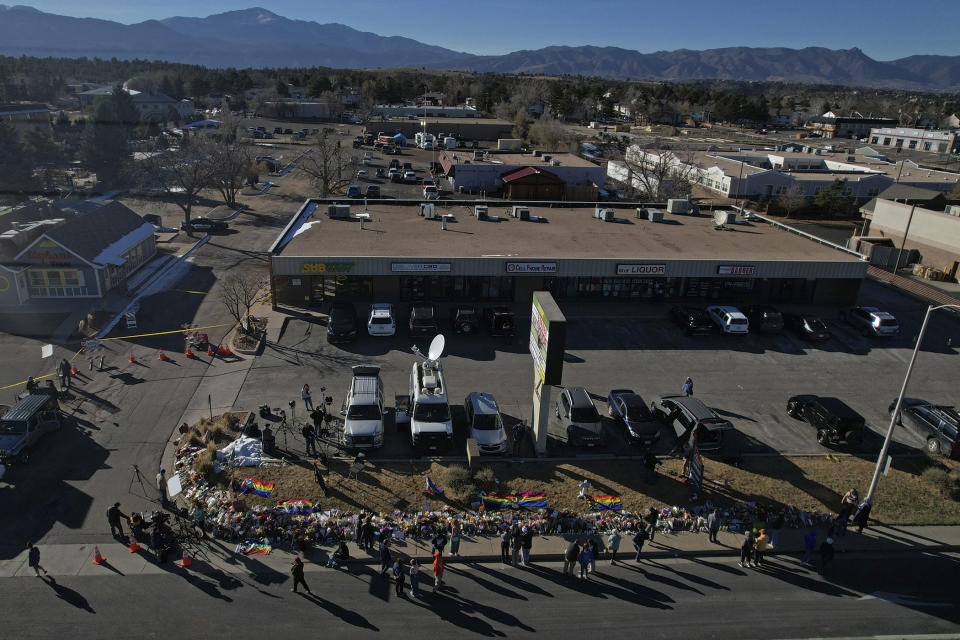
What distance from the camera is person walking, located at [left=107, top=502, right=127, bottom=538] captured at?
16016 millimetres

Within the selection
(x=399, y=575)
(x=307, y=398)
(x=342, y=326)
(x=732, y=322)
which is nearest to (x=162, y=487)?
(x=307, y=398)

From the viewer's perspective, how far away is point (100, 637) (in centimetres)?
1325

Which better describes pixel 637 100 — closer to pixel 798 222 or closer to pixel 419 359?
pixel 798 222

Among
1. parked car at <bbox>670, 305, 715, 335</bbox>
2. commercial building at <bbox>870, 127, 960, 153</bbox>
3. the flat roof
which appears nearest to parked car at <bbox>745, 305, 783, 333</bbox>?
parked car at <bbox>670, 305, 715, 335</bbox>

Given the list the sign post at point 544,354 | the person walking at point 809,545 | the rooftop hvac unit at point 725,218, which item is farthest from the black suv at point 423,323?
the rooftop hvac unit at point 725,218

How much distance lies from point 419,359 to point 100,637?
16332 mm

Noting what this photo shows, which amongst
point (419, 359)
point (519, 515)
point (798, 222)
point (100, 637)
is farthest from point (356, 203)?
point (798, 222)

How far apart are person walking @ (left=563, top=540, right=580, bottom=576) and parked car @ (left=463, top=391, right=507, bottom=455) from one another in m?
5.15

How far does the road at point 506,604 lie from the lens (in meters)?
13.8

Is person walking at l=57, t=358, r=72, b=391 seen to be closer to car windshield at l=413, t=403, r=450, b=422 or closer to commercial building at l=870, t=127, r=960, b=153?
car windshield at l=413, t=403, r=450, b=422

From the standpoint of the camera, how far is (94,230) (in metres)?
35.7

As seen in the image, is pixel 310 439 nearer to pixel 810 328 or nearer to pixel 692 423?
pixel 692 423

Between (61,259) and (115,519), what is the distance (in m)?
22.8

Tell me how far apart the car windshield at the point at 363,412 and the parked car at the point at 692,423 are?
10844mm
